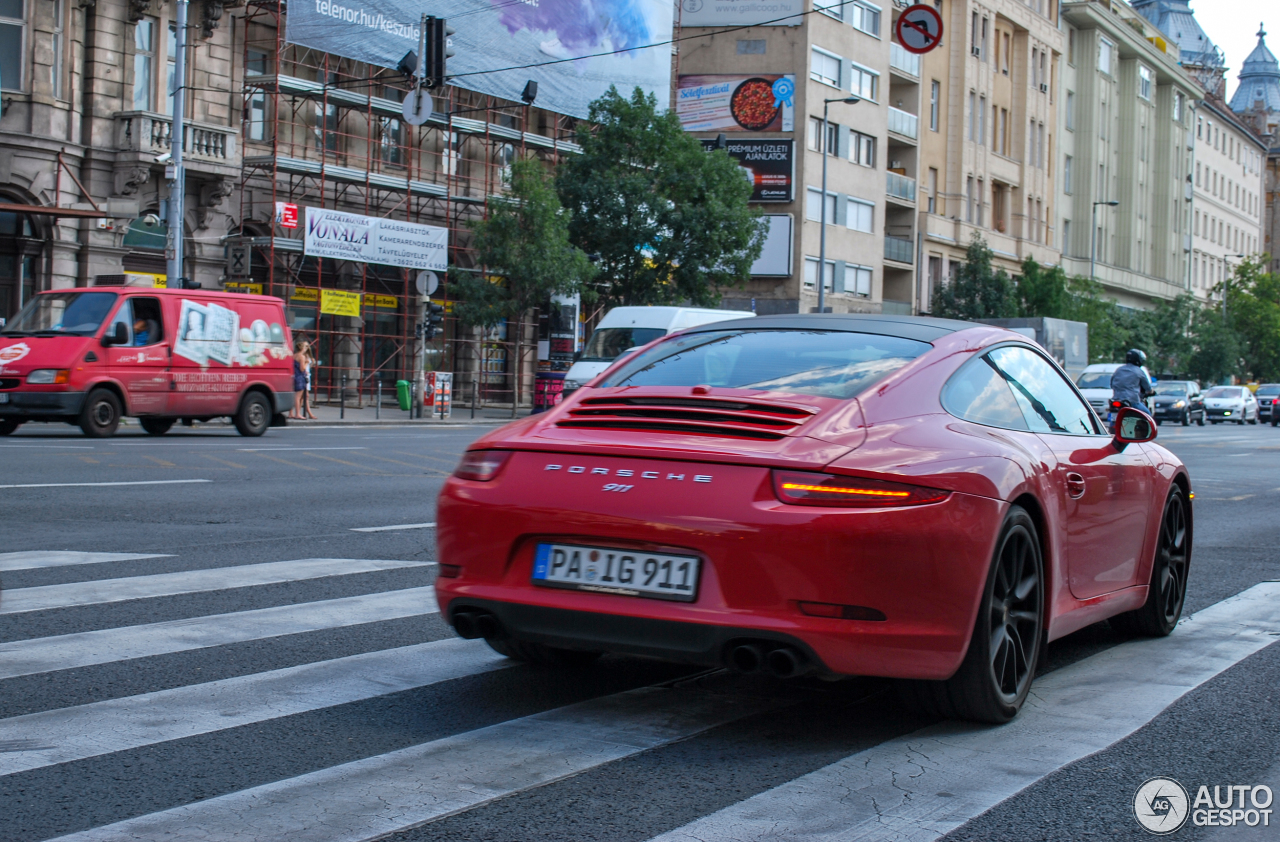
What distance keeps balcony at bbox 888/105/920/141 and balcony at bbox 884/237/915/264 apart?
4369 millimetres

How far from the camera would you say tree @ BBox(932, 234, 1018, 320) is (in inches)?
2394

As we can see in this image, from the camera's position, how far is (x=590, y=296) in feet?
122

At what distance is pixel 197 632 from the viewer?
5617 mm

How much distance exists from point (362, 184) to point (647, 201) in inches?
319

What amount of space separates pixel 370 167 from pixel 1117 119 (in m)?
61.6

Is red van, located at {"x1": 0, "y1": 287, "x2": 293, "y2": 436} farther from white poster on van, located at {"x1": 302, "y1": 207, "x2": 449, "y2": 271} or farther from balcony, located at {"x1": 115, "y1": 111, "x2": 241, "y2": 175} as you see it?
white poster on van, located at {"x1": 302, "y1": 207, "x2": 449, "y2": 271}

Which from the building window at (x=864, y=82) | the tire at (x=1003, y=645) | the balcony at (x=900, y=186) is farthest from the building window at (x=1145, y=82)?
the tire at (x=1003, y=645)

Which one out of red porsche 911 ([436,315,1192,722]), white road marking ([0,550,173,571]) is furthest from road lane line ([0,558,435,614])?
red porsche 911 ([436,315,1192,722])

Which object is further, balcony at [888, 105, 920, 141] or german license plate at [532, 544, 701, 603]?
balcony at [888, 105, 920, 141]

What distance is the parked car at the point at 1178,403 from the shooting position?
5144 cm

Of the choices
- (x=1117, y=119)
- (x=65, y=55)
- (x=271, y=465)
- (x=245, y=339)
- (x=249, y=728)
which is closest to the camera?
(x=249, y=728)

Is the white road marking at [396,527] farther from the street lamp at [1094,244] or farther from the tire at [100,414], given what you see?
the street lamp at [1094,244]

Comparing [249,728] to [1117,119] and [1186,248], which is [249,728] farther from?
[1186,248]

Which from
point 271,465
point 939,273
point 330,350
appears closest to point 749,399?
point 271,465
